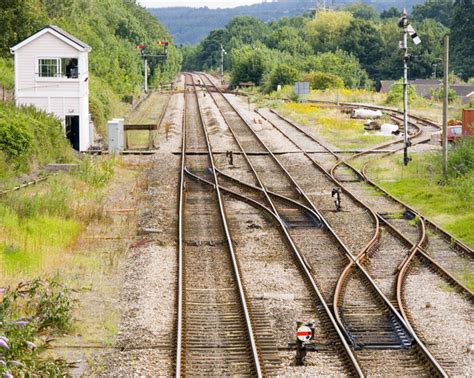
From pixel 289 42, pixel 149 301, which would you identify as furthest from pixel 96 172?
pixel 289 42

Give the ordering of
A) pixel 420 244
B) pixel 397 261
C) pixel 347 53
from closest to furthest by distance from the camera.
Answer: pixel 397 261 < pixel 420 244 < pixel 347 53

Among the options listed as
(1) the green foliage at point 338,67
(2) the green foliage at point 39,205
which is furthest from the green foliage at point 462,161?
(1) the green foliage at point 338,67

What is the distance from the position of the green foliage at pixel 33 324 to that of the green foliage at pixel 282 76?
6709cm

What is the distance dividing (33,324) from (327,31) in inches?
4833

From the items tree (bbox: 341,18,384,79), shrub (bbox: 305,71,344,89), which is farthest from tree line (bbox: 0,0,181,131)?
tree (bbox: 341,18,384,79)

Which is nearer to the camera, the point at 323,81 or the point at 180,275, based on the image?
the point at 180,275

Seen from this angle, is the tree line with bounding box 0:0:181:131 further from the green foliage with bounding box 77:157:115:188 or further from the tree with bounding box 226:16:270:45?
the tree with bounding box 226:16:270:45

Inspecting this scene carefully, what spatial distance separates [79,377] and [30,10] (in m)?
36.8

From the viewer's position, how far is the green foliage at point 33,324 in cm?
960

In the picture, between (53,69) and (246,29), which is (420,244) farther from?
(246,29)

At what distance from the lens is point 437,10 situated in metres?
162

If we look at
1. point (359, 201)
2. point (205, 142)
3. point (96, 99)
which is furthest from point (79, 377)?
point (96, 99)

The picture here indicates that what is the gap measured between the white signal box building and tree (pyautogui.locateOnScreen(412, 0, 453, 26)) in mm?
134223

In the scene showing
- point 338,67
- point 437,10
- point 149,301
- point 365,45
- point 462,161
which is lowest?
point 149,301
